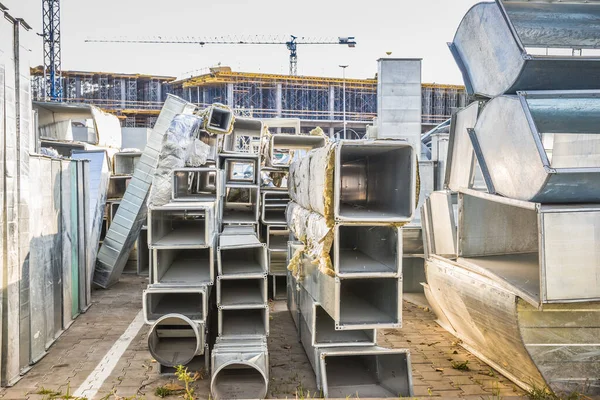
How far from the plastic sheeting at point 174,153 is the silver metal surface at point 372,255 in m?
3.77

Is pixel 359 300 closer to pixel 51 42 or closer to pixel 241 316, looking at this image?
pixel 241 316

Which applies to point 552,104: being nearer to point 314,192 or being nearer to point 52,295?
point 314,192

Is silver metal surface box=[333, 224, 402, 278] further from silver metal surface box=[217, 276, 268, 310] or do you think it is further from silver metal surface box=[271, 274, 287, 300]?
silver metal surface box=[271, 274, 287, 300]

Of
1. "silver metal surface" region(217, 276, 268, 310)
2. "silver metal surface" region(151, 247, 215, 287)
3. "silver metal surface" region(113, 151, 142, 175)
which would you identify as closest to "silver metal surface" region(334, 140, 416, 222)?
"silver metal surface" region(217, 276, 268, 310)

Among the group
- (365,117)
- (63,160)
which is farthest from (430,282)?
(365,117)

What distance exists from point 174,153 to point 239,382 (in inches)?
169

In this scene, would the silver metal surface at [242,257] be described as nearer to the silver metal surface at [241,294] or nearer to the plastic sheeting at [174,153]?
the silver metal surface at [241,294]

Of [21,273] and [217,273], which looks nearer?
[21,273]

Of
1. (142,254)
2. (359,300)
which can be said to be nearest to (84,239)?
(142,254)

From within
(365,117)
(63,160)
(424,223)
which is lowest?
(424,223)

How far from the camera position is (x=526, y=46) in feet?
17.8

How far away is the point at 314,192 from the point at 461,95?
31.0m

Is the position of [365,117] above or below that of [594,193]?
above

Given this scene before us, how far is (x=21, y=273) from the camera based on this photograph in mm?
5496
